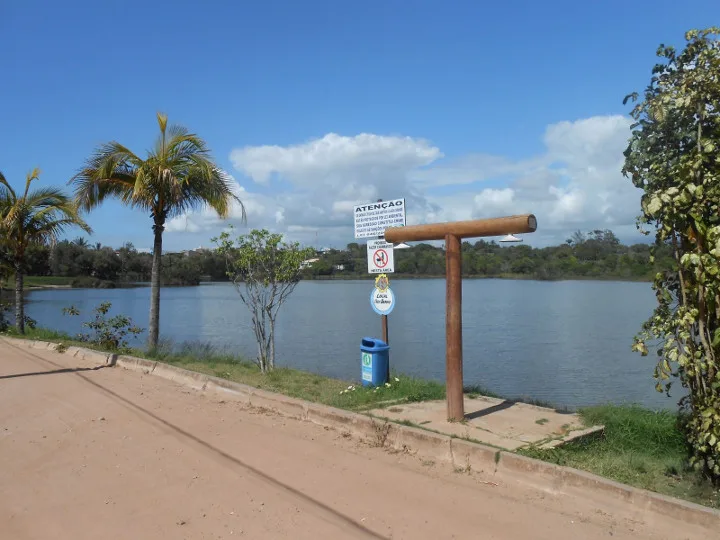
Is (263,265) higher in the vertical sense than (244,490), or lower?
higher

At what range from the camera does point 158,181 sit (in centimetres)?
1312

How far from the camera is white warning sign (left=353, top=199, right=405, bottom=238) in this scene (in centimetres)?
992

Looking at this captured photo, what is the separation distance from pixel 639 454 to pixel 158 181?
35.0 ft

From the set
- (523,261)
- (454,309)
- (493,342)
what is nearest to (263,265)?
(454,309)

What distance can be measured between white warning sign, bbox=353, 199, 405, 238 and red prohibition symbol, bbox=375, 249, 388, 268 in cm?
29

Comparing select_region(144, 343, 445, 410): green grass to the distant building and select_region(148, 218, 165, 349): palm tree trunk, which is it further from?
the distant building

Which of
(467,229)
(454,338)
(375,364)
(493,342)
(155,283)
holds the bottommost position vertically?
(493,342)

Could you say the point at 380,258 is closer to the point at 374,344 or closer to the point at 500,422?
the point at 374,344

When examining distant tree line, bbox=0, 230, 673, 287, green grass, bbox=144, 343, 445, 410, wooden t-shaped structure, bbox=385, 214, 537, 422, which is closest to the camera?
wooden t-shaped structure, bbox=385, 214, 537, 422

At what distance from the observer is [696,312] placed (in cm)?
483

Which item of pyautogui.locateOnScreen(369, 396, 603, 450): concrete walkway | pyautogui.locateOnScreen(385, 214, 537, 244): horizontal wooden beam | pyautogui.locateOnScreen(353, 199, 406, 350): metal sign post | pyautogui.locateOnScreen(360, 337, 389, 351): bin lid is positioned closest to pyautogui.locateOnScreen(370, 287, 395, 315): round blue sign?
pyautogui.locateOnScreen(353, 199, 406, 350): metal sign post

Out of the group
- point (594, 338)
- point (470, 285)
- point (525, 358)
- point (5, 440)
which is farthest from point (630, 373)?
point (470, 285)

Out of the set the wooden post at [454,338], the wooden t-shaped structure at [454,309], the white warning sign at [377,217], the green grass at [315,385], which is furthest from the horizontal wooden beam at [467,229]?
the green grass at [315,385]

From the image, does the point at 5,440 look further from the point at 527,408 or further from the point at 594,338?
the point at 594,338
